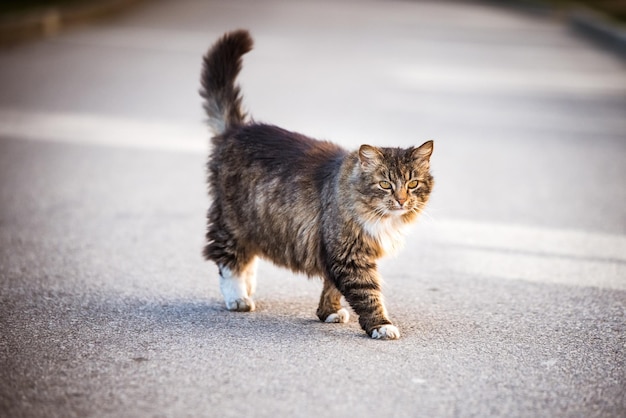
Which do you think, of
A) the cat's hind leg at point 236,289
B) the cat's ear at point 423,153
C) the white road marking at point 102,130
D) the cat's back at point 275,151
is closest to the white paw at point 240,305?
the cat's hind leg at point 236,289

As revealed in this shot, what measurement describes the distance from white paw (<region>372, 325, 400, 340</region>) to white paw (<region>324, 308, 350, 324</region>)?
1.20 feet

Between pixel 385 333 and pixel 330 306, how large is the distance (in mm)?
463

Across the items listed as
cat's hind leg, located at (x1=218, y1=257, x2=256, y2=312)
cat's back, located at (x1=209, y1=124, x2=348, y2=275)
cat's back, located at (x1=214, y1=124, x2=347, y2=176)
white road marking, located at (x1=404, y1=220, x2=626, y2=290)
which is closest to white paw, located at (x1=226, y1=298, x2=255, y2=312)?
cat's hind leg, located at (x1=218, y1=257, x2=256, y2=312)

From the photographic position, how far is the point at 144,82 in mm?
13539

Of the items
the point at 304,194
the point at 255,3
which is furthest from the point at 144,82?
the point at 255,3

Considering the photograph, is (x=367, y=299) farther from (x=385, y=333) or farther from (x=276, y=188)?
(x=276, y=188)

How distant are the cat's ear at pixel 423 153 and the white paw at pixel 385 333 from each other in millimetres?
919

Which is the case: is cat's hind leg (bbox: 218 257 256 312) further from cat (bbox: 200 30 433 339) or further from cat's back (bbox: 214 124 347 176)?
cat's back (bbox: 214 124 347 176)

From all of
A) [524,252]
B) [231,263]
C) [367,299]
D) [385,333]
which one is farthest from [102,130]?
[385,333]

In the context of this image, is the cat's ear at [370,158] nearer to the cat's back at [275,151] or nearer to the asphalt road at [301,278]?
the cat's back at [275,151]

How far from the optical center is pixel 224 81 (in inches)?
228

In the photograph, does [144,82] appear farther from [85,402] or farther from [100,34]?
[85,402]

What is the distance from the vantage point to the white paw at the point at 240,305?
5348mm

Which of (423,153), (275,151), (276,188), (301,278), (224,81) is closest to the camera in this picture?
(423,153)
